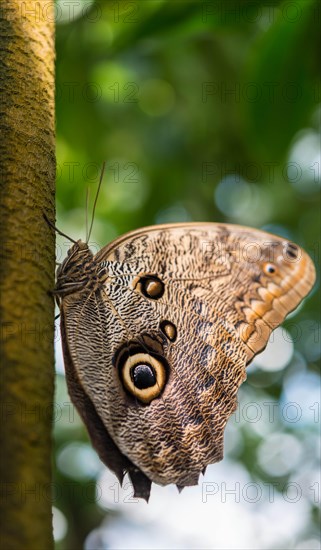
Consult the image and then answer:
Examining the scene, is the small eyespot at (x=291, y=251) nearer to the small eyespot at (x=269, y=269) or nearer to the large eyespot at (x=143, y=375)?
the small eyespot at (x=269, y=269)

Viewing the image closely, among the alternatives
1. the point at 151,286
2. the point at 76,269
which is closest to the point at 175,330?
the point at 151,286

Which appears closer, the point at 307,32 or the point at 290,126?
the point at 307,32

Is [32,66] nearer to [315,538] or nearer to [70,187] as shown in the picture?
[70,187]

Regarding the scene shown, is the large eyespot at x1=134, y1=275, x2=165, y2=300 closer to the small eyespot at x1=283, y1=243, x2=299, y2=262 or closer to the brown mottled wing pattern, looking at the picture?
the brown mottled wing pattern

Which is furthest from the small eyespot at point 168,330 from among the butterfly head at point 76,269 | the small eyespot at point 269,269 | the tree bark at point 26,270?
the tree bark at point 26,270

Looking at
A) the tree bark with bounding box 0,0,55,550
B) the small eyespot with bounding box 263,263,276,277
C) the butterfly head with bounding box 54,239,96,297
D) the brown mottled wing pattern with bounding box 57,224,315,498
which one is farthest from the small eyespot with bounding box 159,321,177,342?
the tree bark with bounding box 0,0,55,550

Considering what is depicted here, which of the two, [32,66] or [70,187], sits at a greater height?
[32,66]

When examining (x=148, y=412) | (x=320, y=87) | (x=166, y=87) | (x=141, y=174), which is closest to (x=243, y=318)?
(x=148, y=412)
